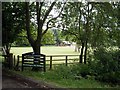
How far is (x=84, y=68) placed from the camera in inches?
556

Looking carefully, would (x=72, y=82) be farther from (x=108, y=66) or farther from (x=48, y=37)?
(x=48, y=37)

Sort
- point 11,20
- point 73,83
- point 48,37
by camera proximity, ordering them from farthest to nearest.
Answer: point 48,37
point 11,20
point 73,83

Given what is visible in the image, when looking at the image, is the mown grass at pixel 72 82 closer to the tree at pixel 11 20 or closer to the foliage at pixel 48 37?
the tree at pixel 11 20

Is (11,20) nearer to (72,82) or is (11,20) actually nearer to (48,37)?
(48,37)

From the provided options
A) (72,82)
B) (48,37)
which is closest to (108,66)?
(72,82)

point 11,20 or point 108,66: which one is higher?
point 11,20

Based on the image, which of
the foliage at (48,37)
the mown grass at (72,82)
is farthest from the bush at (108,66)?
the foliage at (48,37)

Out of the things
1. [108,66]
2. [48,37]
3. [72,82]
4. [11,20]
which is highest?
Result: [11,20]

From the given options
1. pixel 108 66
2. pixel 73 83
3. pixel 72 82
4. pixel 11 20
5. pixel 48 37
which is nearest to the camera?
pixel 73 83

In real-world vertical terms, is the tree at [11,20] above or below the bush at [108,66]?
above

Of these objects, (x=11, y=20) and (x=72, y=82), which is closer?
(x=72, y=82)

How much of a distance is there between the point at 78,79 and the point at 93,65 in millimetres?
1088

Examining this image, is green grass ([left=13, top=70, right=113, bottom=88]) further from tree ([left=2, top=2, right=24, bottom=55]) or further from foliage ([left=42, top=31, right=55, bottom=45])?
foliage ([left=42, top=31, right=55, bottom=45])

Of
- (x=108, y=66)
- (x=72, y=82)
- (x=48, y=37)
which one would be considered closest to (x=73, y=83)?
(x=72, y=82)
